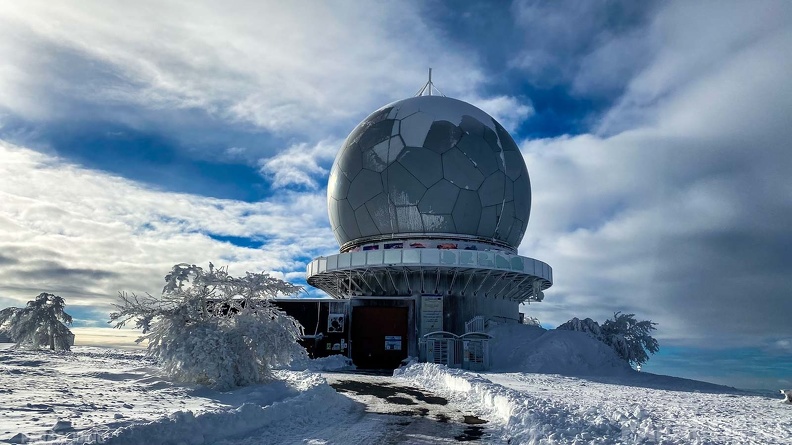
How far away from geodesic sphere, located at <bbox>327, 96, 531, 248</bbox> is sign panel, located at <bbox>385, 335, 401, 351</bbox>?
528 centimetres

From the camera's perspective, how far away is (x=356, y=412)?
10820 millimetres

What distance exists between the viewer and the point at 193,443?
7156mm

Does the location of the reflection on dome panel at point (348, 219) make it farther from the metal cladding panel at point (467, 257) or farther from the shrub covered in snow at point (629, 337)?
the shrub covered in snow at point (629, 337)

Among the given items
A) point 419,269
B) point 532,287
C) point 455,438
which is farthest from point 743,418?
point 532,287

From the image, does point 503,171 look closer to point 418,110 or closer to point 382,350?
point 418,110

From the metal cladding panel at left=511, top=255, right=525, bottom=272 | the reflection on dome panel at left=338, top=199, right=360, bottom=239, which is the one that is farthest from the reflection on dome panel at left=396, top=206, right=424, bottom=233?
the metal cladding panel at left=511, top=255, right=525, bottom=272

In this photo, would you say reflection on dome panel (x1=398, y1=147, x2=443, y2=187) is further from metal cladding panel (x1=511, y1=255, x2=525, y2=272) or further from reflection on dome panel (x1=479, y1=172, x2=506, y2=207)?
metal cladding panel (x1=511, y1=255, x2=525, y2=272)

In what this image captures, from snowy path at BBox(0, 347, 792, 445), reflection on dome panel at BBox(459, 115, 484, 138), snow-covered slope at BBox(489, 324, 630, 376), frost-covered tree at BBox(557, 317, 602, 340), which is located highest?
reflection on dome panel at BBox(459, 115, 484, 138)

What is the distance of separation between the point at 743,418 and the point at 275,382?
10092 mm

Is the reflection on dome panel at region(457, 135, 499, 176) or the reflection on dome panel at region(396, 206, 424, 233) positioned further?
the reflection on dome panel at region(457, 135, 499, 176)

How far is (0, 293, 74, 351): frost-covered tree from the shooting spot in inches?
887

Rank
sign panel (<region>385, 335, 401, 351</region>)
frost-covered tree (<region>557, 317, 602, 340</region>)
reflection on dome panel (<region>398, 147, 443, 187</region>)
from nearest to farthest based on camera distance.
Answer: reflection on dome panel (<region>398, 147, 443, 187</region>) < sign panel (<region>385, 335, 401, 351</region>) < frost-covered tree (<region>557, 317, 602, 340</region>)

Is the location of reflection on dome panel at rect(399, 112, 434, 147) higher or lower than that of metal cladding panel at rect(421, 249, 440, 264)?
higher

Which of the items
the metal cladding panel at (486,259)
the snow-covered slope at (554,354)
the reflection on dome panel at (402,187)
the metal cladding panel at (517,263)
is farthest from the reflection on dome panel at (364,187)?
the snow-covered slope at (554,354)
